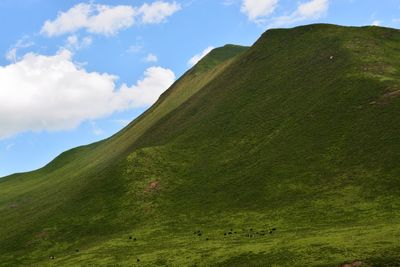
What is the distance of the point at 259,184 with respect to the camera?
67688mm

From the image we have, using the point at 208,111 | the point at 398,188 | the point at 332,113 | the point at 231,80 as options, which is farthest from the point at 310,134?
the point at 231,80

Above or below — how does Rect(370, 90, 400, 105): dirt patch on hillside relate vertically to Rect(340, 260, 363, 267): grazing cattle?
above

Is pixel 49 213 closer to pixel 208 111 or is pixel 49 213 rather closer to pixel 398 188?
pixel 208 111

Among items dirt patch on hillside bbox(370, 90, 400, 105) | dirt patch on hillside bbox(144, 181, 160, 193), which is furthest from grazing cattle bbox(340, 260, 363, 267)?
dirt patch on hillside bbox(370, 90, 400, 105)

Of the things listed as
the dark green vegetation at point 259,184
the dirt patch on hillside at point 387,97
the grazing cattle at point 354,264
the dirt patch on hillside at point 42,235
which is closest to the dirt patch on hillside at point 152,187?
the dark green vegetation at point 259,184

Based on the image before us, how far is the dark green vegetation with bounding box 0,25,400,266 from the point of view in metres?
46.6

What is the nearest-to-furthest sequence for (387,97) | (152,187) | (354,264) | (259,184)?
(354,264) < (259,184) < (387,97) < (152,187)

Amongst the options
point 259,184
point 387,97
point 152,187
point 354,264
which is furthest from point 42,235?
point 387,97

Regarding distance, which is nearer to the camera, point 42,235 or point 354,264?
point 354,264

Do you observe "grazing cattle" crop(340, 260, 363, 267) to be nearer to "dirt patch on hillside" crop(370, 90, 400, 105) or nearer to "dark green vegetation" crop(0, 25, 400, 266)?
"dark green vegetation" crop(0, 25, 400, 266)

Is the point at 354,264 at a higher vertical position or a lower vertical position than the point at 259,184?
lower

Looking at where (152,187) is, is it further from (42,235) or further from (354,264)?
(354,264)

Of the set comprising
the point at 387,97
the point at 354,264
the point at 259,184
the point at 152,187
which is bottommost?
the point at 354,264

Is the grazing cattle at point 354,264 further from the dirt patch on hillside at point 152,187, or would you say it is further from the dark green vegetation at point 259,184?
the dirt patch on hillside at point 152,187
